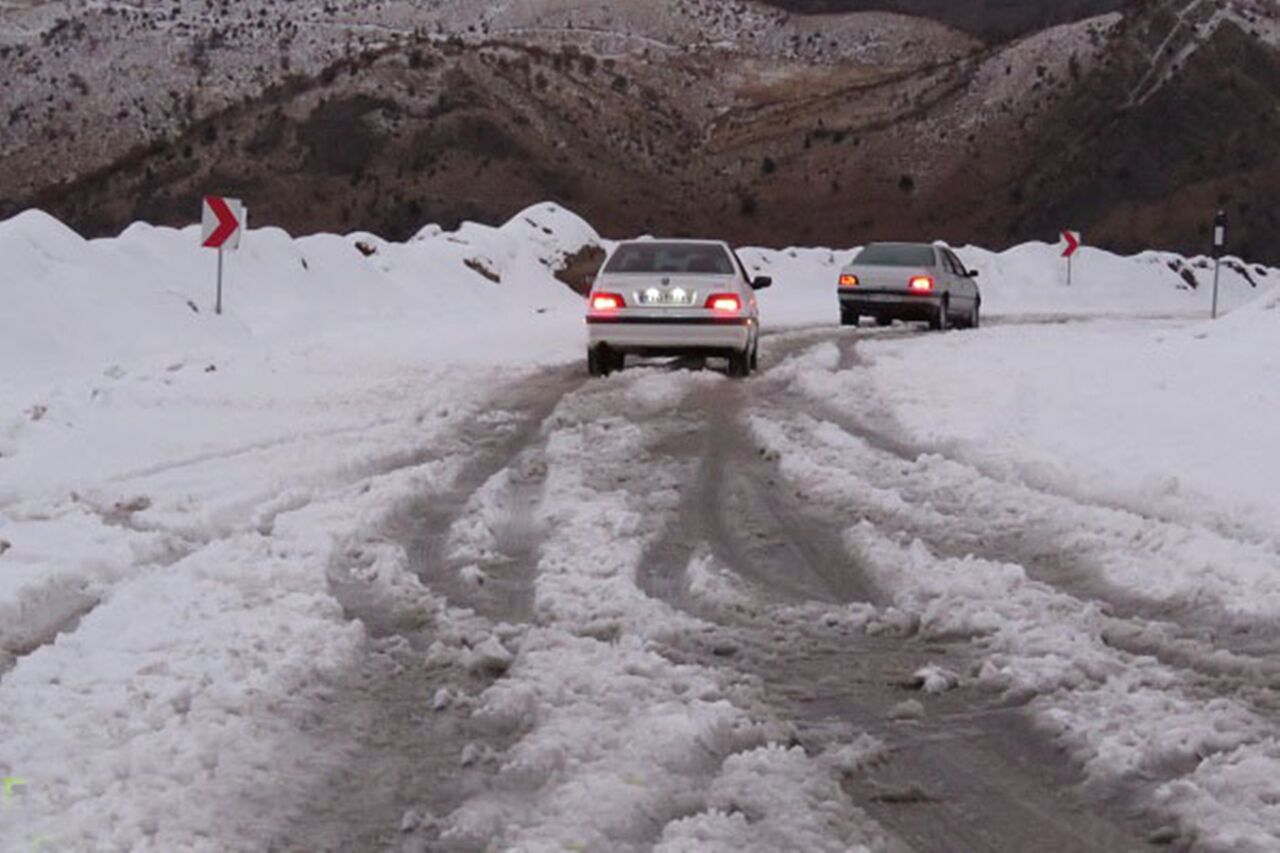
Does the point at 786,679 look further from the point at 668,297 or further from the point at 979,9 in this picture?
the point at 979,9

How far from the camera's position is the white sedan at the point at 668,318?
15305 mm

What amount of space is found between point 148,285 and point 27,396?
725cm

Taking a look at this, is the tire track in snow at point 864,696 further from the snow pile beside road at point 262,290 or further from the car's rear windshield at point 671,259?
the snow pile beside road at point 262,290

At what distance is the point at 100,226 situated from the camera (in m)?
Answer: 58.3

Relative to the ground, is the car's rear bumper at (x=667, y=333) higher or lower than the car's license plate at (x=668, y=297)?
lower

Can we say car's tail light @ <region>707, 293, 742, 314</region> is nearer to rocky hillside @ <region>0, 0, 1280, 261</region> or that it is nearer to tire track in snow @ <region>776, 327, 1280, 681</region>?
tire track in snow @ <region>776, 327, 1280, 681</region>

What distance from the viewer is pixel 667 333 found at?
1538 cm

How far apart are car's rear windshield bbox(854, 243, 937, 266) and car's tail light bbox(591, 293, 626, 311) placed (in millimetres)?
10674

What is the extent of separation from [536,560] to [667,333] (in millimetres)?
9084

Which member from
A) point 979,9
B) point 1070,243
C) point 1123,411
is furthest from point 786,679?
point 979,9

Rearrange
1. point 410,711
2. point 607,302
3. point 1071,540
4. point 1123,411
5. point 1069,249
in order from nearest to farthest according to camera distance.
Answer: point 410,711 < point 1071,540 < point 1123,411 < point 607,302 < point 1069,249

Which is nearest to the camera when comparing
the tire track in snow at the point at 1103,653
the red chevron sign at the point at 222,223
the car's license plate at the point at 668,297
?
the tire track in snow at the point at 1103,653

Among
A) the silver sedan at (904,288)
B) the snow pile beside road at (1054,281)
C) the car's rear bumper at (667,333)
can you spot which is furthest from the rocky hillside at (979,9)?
the car's rear bumper at (667,333)

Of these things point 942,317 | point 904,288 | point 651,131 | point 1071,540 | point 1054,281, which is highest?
point 651,131
